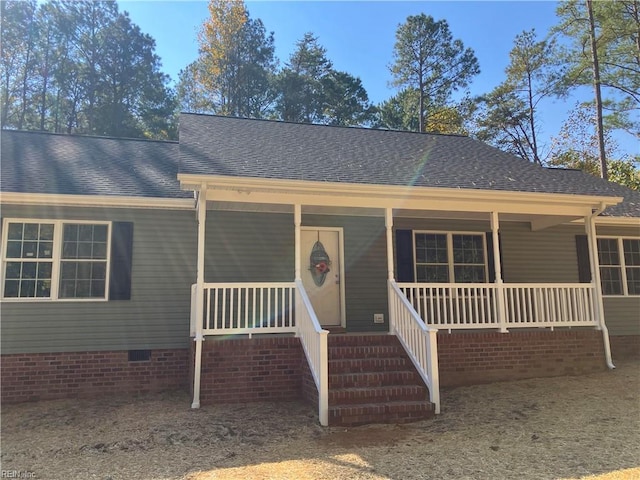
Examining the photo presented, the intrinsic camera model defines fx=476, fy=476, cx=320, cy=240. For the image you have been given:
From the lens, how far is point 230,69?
25.9 metres

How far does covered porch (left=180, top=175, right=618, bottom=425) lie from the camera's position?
6.55 meters

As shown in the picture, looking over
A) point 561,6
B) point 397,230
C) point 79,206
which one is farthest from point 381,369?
point 561,6

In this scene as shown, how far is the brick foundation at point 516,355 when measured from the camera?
24.0 ft

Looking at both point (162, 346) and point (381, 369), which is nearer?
point (381, 369)

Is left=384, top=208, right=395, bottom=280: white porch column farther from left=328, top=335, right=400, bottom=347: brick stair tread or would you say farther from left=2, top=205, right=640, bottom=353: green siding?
left=2, top=205, right=640, bottom=353: green siding

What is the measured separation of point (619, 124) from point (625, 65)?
2.62m

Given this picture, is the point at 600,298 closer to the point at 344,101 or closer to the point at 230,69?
the point at 344,101

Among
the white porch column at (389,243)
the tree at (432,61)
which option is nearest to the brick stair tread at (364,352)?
the white porch column at (389,243)

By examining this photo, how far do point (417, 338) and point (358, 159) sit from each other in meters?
3.76

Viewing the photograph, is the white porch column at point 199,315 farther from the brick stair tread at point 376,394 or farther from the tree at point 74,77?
the tree at point 74,77

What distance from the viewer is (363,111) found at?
92.1 feet

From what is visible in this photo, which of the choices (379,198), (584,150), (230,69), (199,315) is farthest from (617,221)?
(230,69)

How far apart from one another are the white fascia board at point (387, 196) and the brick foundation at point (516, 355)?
6.82 feet

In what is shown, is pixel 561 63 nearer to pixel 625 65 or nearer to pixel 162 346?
pixel 625 65
